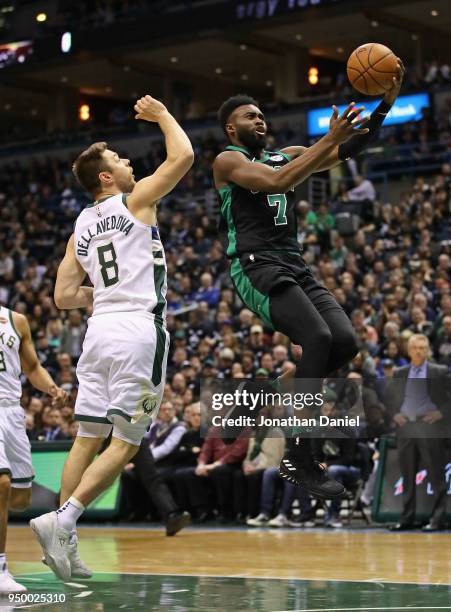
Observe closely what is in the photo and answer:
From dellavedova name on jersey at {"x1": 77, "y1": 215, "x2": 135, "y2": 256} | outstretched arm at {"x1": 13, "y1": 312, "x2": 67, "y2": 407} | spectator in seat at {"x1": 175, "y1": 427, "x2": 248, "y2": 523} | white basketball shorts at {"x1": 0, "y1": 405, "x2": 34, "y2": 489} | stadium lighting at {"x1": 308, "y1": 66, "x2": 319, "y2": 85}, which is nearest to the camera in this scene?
dellavedova name on jersey at {"x1": 77, "y1": 215, "x2": 135, "y2": 256}

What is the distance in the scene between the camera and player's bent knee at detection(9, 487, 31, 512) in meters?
8.15

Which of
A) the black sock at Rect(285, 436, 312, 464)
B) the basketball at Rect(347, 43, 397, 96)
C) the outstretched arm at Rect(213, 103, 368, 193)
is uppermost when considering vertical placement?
the basketball at Rect(347, 43, 397, 96)

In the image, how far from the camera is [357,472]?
44.5ft

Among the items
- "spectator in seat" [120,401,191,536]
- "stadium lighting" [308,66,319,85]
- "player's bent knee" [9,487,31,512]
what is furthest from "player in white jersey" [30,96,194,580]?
"stadium lighting" [308,66,319,85]

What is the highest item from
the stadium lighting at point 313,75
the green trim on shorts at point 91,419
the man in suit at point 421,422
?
the stadium lighting at point 313,75

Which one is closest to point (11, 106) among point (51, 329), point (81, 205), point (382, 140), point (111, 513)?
point (81, 205)

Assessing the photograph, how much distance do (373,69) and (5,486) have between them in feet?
11.8

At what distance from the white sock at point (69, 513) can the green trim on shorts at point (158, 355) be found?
844 mm

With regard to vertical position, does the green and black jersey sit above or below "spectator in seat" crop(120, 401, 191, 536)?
above

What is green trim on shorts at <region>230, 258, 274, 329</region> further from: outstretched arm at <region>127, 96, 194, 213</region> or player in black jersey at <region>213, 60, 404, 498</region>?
outstretched arm at <region>127, 96, 194, 213</region>

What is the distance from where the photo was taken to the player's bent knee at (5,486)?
291 inches

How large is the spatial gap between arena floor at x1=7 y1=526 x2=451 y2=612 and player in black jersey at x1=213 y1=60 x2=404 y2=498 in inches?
30.5

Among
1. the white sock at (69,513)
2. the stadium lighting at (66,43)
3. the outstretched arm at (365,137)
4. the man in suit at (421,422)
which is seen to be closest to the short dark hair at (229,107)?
the outstretched arm at (365,137)

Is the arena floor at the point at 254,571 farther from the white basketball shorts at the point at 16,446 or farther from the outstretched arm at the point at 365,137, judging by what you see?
the outstretched arm at the point at 365,137
